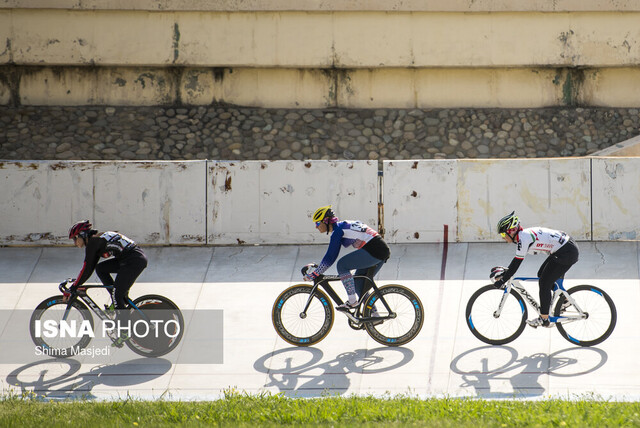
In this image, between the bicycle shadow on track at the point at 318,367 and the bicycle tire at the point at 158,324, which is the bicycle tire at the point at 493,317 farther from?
the bicycle tire at the point at 158,324

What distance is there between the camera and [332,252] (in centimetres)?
977

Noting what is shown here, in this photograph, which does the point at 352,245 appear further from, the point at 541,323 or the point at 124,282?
the point at 124,282

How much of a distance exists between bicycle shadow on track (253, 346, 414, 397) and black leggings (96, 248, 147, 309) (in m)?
1.64

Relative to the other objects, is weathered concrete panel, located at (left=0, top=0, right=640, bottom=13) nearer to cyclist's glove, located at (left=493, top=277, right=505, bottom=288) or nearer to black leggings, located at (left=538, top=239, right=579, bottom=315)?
black leggings, located at (left=538, top=239, right=579, bottom=315)

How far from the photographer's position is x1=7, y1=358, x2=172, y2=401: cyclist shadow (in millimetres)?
8820

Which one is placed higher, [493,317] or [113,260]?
[113,260]

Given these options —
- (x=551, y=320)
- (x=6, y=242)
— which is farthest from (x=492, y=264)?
(x=6, y=242)

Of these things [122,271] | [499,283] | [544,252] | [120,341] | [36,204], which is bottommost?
[120,341]

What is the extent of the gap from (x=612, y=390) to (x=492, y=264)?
481cm

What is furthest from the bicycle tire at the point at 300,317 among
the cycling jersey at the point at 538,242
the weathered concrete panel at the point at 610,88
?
the weathered concrete panel at the point at 610,88

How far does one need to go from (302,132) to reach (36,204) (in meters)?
9.18

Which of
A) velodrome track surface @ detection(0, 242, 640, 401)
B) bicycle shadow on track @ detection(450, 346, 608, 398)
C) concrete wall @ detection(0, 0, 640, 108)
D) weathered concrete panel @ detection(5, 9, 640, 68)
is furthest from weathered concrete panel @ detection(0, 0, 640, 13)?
bicycle shadow on track @ detection(450, 346, 608, 398)

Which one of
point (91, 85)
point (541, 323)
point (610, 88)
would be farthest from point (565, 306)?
point (91, 85)

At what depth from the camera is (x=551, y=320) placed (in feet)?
31.8
